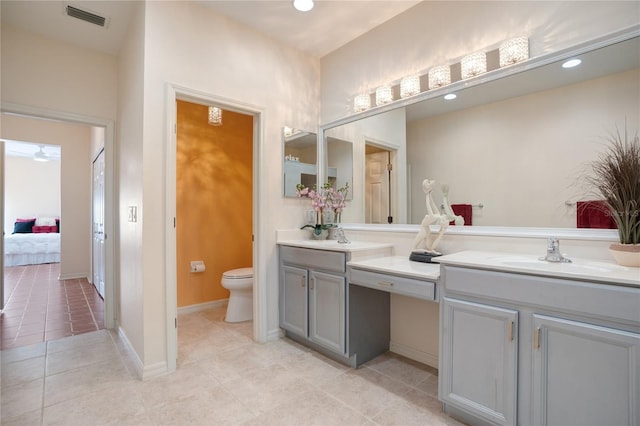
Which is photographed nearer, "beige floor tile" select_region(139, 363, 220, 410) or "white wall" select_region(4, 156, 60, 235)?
"beige floor tile" select_region(139, 363, 220, 410)

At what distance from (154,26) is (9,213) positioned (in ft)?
28.8

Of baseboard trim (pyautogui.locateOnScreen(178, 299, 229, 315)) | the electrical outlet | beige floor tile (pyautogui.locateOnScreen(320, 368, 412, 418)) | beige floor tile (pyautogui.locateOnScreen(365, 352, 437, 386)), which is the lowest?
beige floor tile (pyautogui.locateOnScreen(365, 352, 437, 386))

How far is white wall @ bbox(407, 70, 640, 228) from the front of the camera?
163 centimetres

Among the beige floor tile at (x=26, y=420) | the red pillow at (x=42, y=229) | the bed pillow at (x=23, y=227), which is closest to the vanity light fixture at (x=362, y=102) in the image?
the beige floor tile at (x=26, y=420)

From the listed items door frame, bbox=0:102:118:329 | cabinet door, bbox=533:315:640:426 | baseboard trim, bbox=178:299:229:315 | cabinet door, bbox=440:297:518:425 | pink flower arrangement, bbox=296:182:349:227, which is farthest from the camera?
baseboard trim, bbox=178:299:229:315

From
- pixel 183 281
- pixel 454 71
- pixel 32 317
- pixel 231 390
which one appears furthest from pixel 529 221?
pixel 32 317

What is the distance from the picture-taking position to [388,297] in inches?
100

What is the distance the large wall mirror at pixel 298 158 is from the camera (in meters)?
2.93

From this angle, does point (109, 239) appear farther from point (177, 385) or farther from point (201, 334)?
point (177, 385)

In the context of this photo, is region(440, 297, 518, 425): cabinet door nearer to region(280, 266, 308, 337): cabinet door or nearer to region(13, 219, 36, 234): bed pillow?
region(280, 266, 308, 337): cabinet door

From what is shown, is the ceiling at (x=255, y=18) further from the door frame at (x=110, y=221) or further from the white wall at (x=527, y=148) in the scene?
the white wall at (x=527, y=148)

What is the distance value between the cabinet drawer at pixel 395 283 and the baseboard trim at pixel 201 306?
7.38 feet

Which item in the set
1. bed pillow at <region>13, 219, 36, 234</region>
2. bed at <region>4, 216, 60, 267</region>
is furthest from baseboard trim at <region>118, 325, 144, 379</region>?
bed pillow at <region>13, 219, 36, 234</region>

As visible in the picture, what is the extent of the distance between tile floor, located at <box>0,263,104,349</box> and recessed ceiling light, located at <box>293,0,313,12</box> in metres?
3.49
